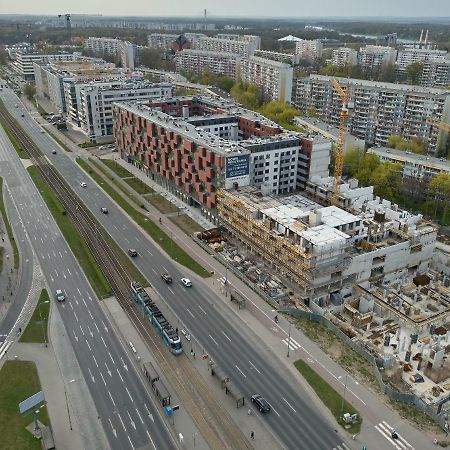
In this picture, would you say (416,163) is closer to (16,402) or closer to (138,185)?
(138,185)

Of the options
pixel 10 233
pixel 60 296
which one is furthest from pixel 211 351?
pixel 10 233

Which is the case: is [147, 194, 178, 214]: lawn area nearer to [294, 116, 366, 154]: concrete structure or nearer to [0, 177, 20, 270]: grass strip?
[0, 177, 20, 270]: grass strip

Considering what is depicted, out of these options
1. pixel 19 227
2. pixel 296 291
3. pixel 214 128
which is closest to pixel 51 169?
pixel 19 227

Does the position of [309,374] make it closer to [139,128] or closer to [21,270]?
[21,270]

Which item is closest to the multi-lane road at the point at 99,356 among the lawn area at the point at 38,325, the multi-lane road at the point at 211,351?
the multi-lane road at the point at 211,351

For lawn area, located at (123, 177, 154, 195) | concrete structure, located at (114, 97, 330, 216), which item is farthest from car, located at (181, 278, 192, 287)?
lawn area, located at (123, 177, 154, 195)
